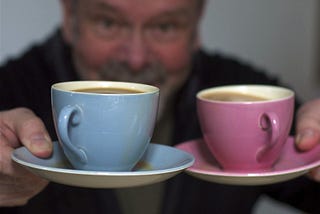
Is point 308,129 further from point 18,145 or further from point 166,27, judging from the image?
point 166,27

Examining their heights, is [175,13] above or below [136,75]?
above

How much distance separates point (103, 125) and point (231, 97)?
25cm

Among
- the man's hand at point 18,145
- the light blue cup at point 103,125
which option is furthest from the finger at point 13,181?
the light blue cup at point 103,125

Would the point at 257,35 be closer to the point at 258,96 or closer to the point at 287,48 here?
the point at 287,48

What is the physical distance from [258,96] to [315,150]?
109 millimetres

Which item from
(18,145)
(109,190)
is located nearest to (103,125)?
(18,145)

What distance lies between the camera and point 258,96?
811mm

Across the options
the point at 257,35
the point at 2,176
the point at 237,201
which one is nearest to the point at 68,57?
the point at 237,201

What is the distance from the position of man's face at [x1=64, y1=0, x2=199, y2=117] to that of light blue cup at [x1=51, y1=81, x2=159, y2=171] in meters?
0.55

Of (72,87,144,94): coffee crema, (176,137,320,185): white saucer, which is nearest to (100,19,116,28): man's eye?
(176,137,320,185): white saucer

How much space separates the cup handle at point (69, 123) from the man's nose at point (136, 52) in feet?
1.85

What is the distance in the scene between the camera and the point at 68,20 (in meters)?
1.35

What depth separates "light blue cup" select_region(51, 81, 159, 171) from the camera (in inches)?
23.5

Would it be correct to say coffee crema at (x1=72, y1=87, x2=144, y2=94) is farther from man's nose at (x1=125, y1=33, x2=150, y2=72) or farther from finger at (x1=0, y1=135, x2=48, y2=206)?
man's nose at (x1=125, y1=33, x2=150, y2=72)
